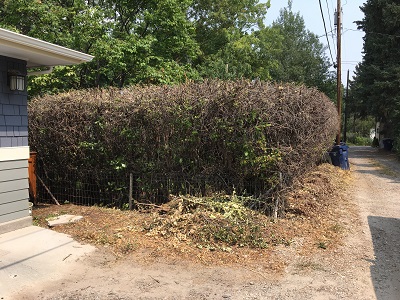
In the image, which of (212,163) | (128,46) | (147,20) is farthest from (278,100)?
(147,20)

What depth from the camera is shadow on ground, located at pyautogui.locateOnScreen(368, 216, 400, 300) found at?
4.07 meters

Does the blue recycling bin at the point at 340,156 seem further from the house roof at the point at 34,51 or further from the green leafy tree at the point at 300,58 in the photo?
the green leafy tree at the point at 300,58

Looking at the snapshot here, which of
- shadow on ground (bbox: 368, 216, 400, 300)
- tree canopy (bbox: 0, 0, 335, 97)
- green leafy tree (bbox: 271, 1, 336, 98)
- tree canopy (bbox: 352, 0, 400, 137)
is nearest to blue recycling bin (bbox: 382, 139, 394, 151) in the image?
tree canopy (bbox: 352, 0, 400, 137)

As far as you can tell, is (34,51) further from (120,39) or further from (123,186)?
(120,39)

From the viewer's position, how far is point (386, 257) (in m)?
5.05

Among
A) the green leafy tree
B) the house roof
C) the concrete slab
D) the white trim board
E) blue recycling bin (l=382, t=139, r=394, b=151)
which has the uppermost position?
the green leafy tree

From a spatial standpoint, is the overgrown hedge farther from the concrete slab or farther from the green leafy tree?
the green leafy tree

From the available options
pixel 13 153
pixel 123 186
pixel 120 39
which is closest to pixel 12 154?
pixel 13 153

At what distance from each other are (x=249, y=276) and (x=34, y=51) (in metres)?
4.54

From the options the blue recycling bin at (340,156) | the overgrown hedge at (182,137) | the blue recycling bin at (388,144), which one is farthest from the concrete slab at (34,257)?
the blue recycling bin at (388,144)

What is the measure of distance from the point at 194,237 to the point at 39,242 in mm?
2270

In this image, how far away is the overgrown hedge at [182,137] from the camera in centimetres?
605

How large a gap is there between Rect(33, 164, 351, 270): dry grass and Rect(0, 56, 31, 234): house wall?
564 millimetres

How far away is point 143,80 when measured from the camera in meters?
14.6
